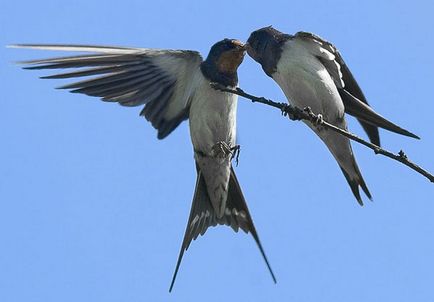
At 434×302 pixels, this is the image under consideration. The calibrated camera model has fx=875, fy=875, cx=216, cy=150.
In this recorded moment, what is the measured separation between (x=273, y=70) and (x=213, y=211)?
0.86 meters

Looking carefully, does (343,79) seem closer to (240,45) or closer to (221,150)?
(240,45)

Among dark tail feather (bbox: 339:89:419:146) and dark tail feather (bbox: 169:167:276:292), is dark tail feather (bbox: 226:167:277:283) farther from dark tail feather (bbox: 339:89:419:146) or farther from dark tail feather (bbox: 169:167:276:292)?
dark tail feather (bbox: 339:89:419:146)

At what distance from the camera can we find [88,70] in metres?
4.12

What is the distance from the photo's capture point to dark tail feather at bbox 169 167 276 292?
4402 mm

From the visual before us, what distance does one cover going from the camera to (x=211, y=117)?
4.24 meters

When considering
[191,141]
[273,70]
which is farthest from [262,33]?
[191,141]

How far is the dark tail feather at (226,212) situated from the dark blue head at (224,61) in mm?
502

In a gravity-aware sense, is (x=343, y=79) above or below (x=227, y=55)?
below

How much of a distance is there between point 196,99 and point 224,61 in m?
0.24

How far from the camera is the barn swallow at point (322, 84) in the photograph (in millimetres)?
3896

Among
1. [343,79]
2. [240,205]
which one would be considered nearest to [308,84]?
[343,79]

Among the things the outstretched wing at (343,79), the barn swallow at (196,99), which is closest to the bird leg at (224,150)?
the barn swallow at (196,99)

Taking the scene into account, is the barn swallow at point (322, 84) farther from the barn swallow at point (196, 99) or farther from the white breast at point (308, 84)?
the barn swallow at point (196, 99)

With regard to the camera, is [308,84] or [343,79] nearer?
[308,84]
